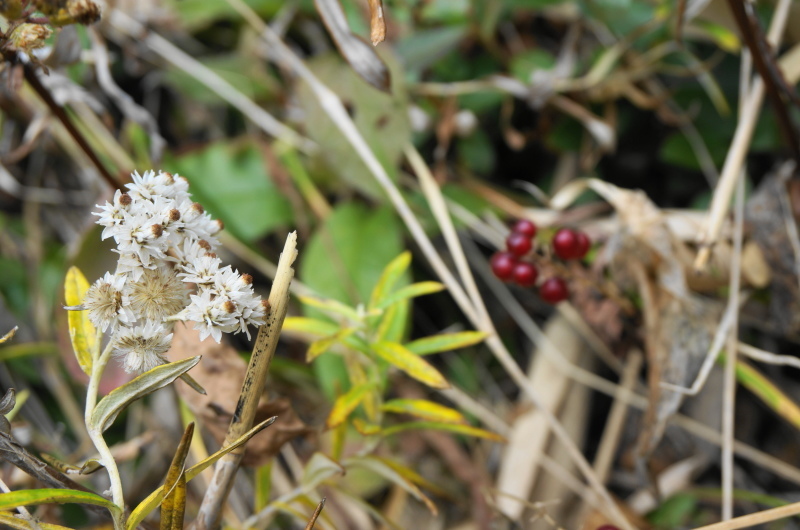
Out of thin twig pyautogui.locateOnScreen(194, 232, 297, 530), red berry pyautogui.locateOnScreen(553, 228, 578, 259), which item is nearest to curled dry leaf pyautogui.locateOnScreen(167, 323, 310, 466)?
thin twig pyautogui.locateOnScreen(194, 232, 297, 530)

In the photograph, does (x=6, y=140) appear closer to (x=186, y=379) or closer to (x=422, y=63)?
(x=422, y=63)

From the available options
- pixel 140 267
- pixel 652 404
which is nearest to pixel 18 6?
pixel 140 267

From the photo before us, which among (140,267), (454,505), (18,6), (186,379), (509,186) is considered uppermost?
(18,6)

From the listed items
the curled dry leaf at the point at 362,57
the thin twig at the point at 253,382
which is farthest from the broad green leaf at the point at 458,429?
the curled dry leaf at the point at 362,57

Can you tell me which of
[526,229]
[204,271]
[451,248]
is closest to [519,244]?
[526,229]

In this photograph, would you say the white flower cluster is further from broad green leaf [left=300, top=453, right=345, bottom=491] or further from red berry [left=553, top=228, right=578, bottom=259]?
red berry [left=553, top=228, right=578, bottom=259]

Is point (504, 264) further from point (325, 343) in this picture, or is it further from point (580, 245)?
point (325, 343)
